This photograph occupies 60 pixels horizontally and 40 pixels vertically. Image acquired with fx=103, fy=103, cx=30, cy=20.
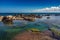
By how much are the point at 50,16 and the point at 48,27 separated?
0.14 metres

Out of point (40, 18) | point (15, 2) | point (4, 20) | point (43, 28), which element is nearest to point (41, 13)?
point (40, 18)

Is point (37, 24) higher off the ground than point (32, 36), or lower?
higher

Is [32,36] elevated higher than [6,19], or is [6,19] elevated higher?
[6,19]

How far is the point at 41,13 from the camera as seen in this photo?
125cm

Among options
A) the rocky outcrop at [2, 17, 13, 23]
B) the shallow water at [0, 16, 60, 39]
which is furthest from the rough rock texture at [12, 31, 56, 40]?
the rocky outcrop at [2, 17, 13, 23]

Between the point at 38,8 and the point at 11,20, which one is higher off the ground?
the point at 38,8

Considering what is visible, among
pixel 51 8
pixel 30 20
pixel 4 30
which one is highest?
pixel 51 8

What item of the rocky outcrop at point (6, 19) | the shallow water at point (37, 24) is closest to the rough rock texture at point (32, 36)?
the shallow water at point (37, 24)

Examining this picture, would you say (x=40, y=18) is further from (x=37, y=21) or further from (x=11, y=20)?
(x=11, y=20)

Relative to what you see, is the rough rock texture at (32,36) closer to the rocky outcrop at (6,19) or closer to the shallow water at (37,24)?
the shallow water at (37,24)

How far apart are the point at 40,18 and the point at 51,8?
0.60 ft

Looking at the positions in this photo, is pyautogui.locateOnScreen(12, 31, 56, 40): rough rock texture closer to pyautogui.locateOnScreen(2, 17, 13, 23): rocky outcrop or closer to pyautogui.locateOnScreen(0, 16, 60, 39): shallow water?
pyautogui.locateOnScreen(0, 16, 60, 39): shallow water

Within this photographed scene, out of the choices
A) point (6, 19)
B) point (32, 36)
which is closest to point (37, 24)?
point (32, 36)

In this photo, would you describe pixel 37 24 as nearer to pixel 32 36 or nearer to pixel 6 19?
pixel 32 36
